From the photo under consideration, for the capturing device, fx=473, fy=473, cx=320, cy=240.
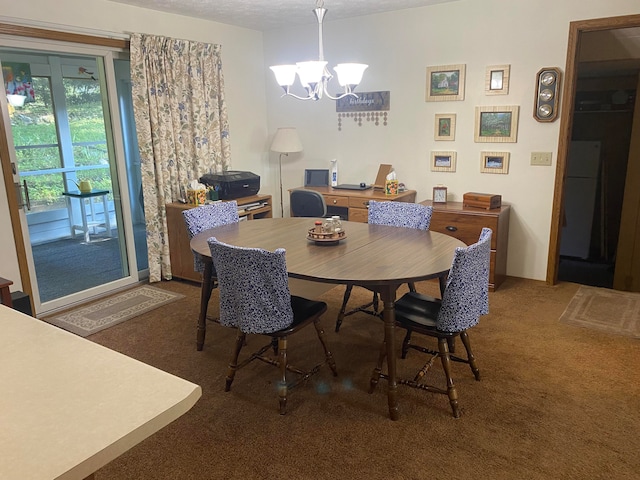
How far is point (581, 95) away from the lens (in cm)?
559

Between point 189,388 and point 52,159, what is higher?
point 52,159

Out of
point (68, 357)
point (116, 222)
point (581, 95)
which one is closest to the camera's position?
point (68, 357)

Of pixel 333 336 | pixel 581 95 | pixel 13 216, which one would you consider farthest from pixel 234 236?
pixel 581 95

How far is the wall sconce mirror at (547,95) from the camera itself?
3805mm

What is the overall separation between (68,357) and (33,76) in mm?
3269

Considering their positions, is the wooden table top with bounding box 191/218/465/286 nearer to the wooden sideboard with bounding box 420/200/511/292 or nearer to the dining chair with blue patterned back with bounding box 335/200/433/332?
the dining chair with blue patterned back with bounding box 335/200/433/332

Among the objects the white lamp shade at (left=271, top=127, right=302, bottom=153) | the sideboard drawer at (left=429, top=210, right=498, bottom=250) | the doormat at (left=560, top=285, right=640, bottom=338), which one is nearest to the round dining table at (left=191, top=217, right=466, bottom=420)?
the sideboard drawer at (left=429, top=210, right=498, bottom=250)

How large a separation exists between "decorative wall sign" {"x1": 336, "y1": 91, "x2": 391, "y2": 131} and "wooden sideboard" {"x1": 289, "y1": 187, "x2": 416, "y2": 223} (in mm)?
718

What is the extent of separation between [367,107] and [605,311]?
277 cm

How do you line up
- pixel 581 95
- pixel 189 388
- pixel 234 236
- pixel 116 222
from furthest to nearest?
pixel 581 95 < pixel 116 222 < pixel 234 236 < pixel 189 388

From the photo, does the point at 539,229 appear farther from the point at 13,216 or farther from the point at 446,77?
the point at 13,216

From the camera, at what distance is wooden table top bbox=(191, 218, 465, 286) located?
2.21 metres

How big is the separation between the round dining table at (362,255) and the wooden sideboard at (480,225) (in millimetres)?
1108

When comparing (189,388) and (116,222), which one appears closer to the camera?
(189,388)
